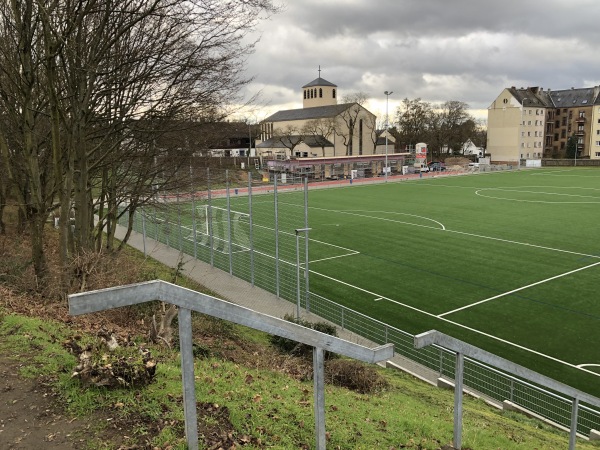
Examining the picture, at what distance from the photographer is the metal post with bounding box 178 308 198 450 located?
3.51 m

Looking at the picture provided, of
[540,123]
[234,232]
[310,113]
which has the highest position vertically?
[310,113]

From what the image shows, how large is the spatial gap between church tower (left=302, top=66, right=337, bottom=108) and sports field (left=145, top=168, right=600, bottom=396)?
260ft

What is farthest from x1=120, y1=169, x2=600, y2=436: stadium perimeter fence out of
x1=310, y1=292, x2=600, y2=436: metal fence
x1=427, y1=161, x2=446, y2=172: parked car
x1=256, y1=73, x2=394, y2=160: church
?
x1=427, y1=161, x2=446, y2=172: parked car

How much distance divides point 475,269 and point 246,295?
1114cm

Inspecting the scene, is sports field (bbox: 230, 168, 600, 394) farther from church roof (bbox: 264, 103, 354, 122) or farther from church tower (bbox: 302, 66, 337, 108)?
church tower (bbox: 302, 66, 337, 108)

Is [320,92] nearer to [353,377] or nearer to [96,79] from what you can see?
[96,79]

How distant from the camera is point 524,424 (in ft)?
30.1

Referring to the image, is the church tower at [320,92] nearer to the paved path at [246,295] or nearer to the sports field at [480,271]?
the sports field at [480,271]

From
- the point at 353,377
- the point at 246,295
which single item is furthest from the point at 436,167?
the point at 353,377

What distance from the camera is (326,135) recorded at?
102 m

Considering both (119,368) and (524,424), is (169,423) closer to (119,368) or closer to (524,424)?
(119,368)

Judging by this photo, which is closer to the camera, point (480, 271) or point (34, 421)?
point (34, 421)

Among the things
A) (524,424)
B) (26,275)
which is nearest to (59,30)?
(26,275)

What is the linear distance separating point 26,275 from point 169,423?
10157 mm
